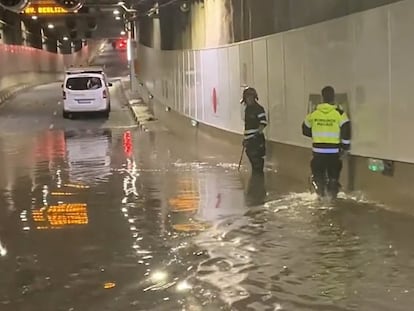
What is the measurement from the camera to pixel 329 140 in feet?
38.0

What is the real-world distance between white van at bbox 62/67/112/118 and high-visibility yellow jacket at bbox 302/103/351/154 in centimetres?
1977

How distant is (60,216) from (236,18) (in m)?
9.58

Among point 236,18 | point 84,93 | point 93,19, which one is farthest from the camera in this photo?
point 93,19

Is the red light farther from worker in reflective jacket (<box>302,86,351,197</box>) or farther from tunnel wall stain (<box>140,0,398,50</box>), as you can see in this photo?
worker in reflective jacket (<box>302,86,351,197</box>)

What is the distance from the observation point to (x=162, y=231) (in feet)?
31.7

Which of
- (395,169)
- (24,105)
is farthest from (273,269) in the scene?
(24,105)

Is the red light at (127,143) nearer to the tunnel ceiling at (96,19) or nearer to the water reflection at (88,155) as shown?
the water reflection at (88,155)

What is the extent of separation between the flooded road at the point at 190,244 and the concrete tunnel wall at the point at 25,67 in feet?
88.3

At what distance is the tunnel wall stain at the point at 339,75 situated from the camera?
1034 cm

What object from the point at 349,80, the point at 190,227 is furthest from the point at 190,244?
the point at 349,80

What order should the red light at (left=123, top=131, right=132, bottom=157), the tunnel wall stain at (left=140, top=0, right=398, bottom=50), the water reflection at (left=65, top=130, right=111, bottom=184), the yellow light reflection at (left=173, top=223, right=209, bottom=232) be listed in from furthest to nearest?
the red light at (left=123, top=131, right=132, bottom=157) → the water reflection at (left=65, top=130, right=111, bottom=184) → the tunnel wall stain at (left=140, top=0, right=398, bottom=50) → the yellow light reflection at (left=173, top=223, right=209, bottom=232)

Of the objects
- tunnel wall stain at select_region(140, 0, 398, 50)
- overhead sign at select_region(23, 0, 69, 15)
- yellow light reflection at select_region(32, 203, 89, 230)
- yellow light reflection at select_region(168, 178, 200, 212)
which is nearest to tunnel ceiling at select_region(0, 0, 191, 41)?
tunnel wall stain at select_region(140, 0, 398, 50)

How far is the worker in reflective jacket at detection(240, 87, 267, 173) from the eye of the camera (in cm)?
1466

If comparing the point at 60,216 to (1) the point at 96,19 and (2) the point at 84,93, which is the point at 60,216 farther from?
(1) the point at 96,19
